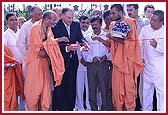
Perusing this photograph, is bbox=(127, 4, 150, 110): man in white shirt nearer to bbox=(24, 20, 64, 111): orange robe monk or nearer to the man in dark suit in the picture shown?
the man in dark suit

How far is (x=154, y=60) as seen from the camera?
520cm

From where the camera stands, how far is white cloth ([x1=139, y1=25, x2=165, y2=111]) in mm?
5152

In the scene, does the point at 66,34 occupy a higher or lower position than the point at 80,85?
higher

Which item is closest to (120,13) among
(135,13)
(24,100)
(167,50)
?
(135,13)

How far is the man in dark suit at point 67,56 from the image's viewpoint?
204 inches

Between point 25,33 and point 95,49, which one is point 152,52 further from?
point 25,33

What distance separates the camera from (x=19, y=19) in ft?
17.3

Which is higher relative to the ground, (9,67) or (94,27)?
(94,27)

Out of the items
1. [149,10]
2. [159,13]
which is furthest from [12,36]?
[159,13]

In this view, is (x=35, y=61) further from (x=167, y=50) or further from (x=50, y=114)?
(x=167, y=50)

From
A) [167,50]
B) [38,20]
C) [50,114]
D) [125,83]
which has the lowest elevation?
[50,114]

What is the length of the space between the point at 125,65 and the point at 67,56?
2.11 feet

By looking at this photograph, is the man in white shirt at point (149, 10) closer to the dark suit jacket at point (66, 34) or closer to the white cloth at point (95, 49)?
the white cloth at point (95, 49)

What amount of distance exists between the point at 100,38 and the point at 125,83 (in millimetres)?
565
